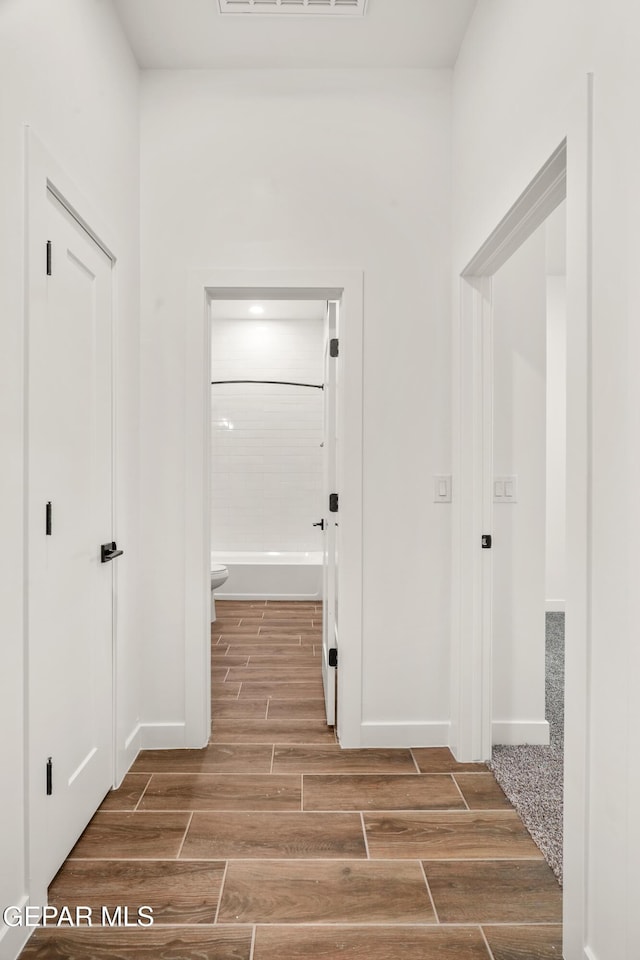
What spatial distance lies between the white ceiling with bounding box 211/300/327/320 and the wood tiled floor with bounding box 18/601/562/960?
147 inches

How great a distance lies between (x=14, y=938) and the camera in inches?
54.0

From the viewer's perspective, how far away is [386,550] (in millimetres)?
2486

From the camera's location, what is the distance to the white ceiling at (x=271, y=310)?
16.9 ft

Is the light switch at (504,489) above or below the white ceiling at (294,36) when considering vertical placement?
below

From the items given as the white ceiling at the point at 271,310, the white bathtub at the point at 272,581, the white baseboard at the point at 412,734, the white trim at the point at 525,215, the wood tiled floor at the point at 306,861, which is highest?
the white ceiling at the point at 271,310

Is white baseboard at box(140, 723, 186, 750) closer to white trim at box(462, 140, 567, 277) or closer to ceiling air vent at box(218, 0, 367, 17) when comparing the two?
white trim at box(462, 140, 567, 277)

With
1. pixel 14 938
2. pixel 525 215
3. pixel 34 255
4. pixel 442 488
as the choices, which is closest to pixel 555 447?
pixel 442 488

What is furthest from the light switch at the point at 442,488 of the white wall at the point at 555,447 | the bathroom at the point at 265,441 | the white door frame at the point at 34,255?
the bathroom at the point at 265,441

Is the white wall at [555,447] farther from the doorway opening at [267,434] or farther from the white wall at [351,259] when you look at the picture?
the white wall at [351,259]

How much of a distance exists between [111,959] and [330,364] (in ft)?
7.41

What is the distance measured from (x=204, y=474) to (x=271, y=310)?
3.33m

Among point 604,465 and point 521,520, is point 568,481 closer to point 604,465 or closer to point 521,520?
point 604,465

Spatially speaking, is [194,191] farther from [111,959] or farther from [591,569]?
[111,959]

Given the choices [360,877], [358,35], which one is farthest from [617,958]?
[358,35]
